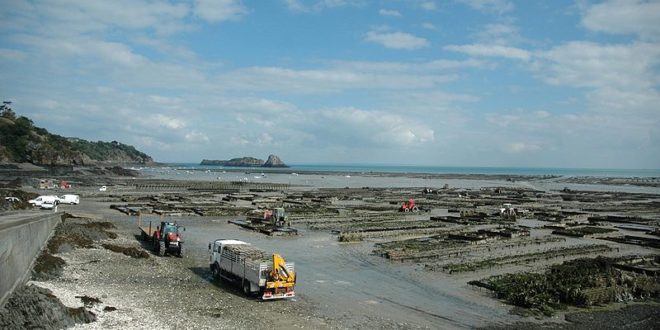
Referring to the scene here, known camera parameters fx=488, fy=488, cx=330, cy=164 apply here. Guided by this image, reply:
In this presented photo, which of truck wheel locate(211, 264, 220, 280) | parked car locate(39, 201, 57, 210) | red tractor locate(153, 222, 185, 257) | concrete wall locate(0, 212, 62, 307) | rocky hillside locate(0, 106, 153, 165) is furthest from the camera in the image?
rocky hillside locate(0, 106, 153, 165)

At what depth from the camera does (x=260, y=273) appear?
70.8 feet

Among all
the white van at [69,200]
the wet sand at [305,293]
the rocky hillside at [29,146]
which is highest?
the rocky hillside at [29,146]

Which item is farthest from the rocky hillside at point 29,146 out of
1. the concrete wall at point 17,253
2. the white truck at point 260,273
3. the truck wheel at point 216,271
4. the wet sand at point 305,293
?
the white truck at point 260,273

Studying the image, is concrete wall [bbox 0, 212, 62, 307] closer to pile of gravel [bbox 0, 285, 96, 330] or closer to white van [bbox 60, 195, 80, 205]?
pile of gravel [bbox 0, 285, 96, 330]

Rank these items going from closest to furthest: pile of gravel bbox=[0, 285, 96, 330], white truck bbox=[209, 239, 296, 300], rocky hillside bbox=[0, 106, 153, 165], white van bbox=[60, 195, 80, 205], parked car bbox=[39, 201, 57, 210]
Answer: pile of gravel bbox=[0, 285, 96, 330] → white truck bbox=[209, 239, 296, 300] → parked car bbox=[39, 201, 57, 210] → white van bbox=[60, 195, 80, 205] → rocky hillside bbox=[0, 106, 153, 165]

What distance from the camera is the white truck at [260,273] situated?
2161 cm

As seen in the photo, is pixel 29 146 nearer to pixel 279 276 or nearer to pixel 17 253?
pixel 17 253

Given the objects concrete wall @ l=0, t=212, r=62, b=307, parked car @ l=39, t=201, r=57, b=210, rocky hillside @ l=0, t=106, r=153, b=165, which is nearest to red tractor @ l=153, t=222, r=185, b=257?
concrete wall @ l=0, t=212, r=62, b=307

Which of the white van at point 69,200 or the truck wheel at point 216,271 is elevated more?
the white van at point 69,200

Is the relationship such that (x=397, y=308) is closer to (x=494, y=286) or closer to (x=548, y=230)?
(x=494, y=286)

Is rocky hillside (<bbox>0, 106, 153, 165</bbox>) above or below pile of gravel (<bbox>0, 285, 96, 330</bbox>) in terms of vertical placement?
above

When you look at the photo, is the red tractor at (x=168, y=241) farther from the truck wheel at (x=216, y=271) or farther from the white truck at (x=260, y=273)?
the white truck at (x=260, y=273)

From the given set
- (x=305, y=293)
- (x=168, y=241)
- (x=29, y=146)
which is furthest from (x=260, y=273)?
(x=29, y=146)

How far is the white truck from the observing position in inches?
851
